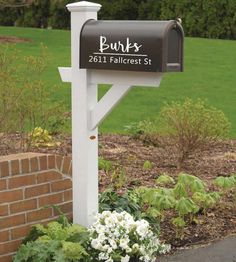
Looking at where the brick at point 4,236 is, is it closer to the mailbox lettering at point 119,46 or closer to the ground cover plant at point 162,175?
the ground cover plant at point 162,175

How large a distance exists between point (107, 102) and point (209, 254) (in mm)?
1496

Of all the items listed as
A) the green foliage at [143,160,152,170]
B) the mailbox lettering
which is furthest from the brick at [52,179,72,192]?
the green foliage at [143,160,152,170]

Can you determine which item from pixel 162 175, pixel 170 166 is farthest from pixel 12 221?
pixel 170 166

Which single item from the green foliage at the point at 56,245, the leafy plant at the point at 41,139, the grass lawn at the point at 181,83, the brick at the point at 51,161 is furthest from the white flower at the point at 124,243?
the grass lawn at the point at 181,83

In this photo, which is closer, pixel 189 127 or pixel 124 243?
pixel 124 243

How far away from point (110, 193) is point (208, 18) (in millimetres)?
26680

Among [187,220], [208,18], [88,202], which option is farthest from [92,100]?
[208,18]

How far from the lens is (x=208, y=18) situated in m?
31.2

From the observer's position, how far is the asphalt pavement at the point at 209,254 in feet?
17.0

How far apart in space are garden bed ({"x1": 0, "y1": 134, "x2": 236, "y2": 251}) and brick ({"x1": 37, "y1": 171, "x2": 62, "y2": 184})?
1134 millimetres

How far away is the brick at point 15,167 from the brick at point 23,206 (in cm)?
21

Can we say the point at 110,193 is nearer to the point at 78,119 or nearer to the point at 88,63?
the point at 78,119

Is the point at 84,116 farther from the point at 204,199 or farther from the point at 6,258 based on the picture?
the point at 204,199

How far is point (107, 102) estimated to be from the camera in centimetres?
467
